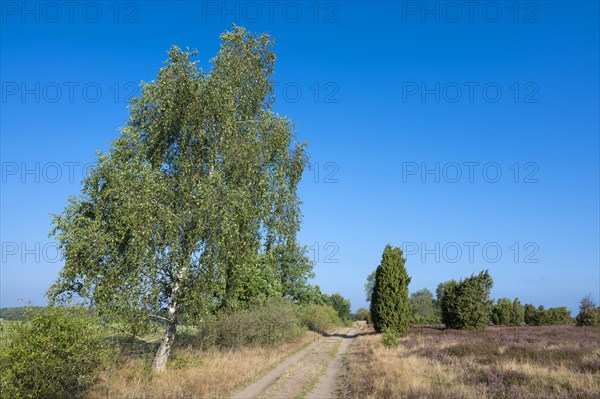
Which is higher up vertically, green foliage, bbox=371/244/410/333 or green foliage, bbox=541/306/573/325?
green foliage, bbox=371/244/410/333

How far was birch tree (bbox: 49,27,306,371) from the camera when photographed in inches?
603

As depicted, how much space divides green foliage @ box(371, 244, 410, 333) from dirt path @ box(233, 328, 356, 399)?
57.2ft

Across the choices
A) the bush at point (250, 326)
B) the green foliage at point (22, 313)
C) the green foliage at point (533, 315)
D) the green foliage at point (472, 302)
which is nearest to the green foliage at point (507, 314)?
the green foliage at point (533, 315)

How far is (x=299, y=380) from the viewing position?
55.2ft

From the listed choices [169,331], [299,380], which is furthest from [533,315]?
[169,331]

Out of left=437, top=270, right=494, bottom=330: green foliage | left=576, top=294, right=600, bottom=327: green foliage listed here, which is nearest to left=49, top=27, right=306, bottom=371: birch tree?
left=437, top=270, right=494, bottom=330: green foliage

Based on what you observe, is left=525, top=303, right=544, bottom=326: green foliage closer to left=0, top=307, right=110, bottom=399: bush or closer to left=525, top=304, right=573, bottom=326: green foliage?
left=525, top=304, right=573, bottom=326: green foliage

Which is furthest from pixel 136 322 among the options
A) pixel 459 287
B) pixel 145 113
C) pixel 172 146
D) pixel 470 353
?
pixel 459 287

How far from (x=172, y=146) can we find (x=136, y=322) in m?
7.86

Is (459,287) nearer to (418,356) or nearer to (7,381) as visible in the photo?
(418,356)

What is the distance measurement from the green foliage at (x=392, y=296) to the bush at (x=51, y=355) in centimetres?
3335

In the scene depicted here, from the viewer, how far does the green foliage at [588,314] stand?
4672 cm

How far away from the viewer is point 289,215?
19625 millimetres

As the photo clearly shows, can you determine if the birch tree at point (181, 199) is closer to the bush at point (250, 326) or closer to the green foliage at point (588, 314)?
the bush at point (250, 326)
